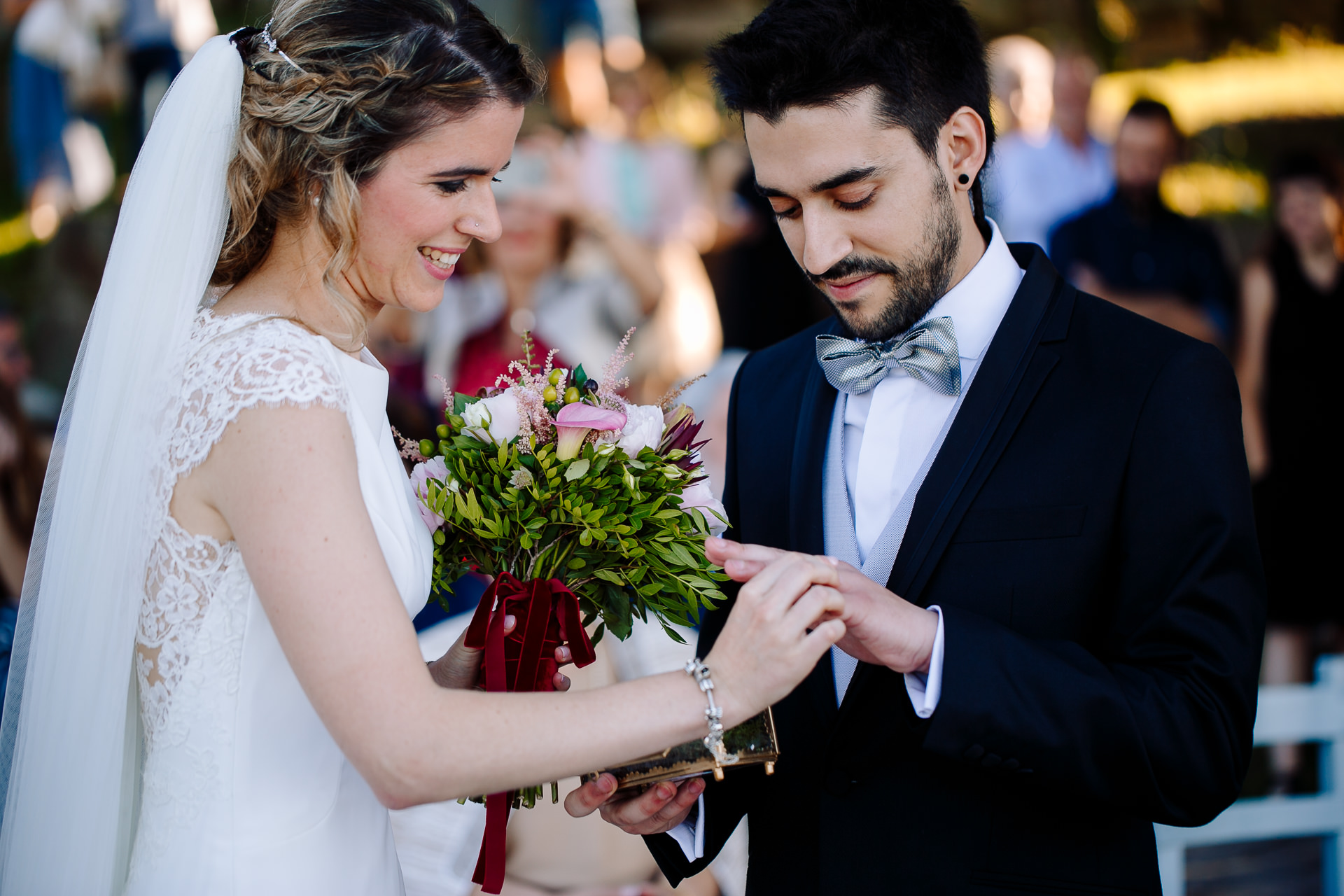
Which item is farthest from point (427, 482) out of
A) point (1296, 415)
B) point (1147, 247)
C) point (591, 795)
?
point (1296, 415)

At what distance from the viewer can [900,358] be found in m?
2.09

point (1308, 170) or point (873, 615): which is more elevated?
point (1308, 170)

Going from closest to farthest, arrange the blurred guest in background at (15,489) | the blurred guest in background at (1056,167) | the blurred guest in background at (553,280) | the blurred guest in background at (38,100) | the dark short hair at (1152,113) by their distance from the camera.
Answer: the blurred guest in background at (15,489)
the dark short hair at (1152,113)
the blurred guest in background at (553,280)
the blurred guest in background at (1056,167)
the blurred guest in background at (38,100)

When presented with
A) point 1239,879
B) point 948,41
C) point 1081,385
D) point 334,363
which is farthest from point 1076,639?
point 1239,879

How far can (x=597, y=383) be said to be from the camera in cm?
203

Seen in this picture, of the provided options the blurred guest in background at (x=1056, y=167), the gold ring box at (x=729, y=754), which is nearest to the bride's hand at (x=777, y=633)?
the gold ring box at (x=729, y=754)

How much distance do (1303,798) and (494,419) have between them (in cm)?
288

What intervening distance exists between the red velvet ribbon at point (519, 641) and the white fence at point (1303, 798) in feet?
7.22

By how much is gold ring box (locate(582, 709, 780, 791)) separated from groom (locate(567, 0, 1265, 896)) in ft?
0.43

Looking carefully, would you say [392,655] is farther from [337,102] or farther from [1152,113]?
[1152,113]

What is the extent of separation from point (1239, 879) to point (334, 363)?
430cm

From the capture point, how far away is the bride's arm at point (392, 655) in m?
1.55

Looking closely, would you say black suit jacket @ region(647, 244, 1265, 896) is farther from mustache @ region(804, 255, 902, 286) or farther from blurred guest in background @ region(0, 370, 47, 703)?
blurred guest in background @ region(0, 370, 47, 703)

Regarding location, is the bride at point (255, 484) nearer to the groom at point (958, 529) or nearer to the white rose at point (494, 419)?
the white rose at point (494, 419)
